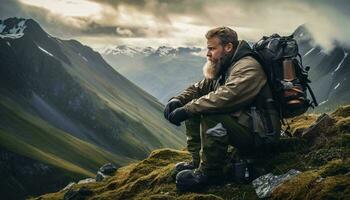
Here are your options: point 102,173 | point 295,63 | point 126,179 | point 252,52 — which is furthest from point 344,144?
point 102,173

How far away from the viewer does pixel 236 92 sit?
10703 millimetres

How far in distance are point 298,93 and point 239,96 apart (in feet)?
4.73

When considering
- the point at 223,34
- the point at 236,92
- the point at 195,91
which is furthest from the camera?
the point at 195,91

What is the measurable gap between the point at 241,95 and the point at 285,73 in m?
1.23

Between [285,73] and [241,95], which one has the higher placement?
[285,73]

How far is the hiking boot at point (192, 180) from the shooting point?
1178 cm

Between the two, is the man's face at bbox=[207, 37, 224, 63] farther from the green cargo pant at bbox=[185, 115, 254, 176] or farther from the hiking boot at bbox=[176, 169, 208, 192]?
the hiking boot at bbox=[176, 169, 208, 192]

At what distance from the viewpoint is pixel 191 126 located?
41.4 ft

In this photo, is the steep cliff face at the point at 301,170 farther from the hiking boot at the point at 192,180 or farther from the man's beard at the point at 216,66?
the man's beard at the point at 216,66

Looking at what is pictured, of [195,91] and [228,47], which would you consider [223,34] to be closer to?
[228,47]

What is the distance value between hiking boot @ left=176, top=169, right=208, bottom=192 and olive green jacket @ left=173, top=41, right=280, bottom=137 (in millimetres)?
1771

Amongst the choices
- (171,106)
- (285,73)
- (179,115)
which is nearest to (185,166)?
(171,106)

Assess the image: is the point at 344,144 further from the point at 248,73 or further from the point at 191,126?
the point at 191,126

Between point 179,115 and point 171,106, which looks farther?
point 171,106
